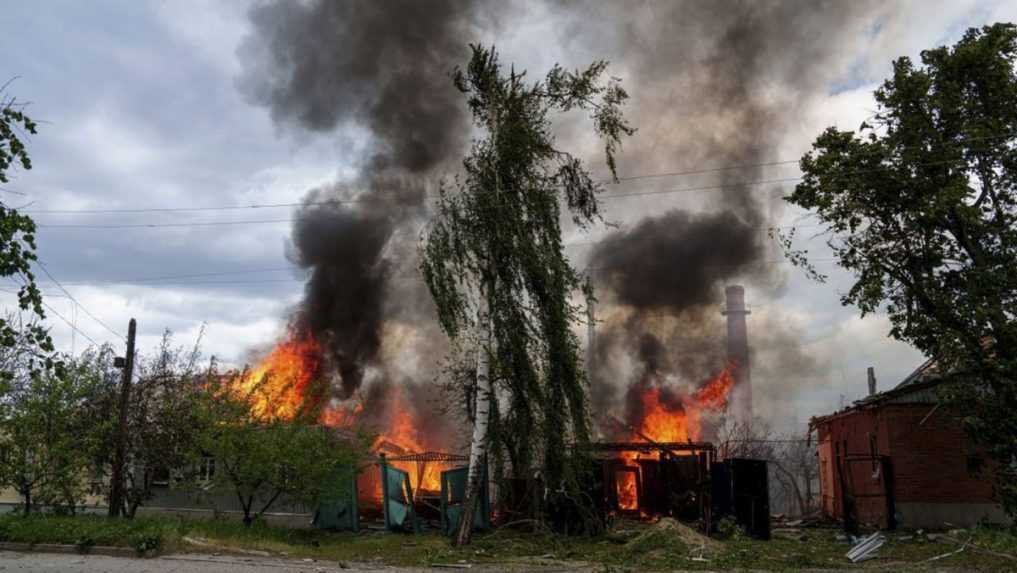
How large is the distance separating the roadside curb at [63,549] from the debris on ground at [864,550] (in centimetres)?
1402

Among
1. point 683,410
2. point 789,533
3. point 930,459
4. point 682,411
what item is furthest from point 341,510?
point 683,410

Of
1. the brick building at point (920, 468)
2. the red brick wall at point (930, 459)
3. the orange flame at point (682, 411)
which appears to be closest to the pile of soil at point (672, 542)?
the brick building at point (920, 468)

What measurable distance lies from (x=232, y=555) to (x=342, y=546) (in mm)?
2603

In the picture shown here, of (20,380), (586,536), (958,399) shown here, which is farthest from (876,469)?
(20,380)

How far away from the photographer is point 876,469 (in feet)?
72.1

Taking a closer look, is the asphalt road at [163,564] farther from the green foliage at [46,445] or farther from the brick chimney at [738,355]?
the brick chimney at [738,355]

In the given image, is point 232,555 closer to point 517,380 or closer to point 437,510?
point 437,510

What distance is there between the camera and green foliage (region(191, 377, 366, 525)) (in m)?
17.8

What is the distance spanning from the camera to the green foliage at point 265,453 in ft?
58.4

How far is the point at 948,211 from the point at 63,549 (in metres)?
21.2

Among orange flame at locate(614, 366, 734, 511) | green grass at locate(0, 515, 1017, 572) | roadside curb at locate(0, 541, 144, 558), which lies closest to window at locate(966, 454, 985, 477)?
green grass at locate(0, 515, 1017, 572)

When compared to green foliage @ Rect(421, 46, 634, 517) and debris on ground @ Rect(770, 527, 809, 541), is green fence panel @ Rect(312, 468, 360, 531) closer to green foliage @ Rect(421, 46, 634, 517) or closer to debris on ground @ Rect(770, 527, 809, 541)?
green foliage @ Rect(421, 46, 634, 517)

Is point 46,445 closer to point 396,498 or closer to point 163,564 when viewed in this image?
point 163,564

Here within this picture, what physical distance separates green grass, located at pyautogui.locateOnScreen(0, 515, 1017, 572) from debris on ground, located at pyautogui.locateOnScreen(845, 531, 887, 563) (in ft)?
0.65
